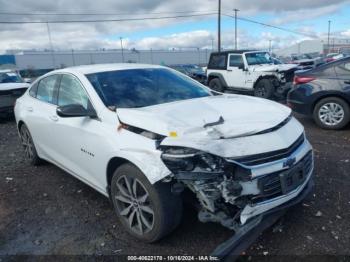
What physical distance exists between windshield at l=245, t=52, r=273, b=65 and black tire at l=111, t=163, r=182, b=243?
35.7 feet

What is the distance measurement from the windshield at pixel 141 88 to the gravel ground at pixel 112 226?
129 cm

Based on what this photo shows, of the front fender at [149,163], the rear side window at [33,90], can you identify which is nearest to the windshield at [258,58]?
the rear side window at [33,90]

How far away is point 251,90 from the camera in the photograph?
12836mm

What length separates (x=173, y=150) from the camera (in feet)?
8.68

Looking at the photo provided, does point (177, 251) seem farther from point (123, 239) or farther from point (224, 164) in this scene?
point (224, 164)

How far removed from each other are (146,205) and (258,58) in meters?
11.5

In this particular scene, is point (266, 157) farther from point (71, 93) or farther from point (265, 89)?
point (265, 89)

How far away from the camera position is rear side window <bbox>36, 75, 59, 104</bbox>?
441 centimetres

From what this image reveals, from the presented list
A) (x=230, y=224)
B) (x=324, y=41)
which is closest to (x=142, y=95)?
(x=230, y=224)

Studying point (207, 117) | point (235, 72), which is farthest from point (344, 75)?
point (235, 72)

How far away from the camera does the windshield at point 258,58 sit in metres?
13.0

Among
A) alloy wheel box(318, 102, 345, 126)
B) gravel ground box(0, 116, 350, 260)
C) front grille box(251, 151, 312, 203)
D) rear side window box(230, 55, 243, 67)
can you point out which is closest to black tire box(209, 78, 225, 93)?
rear side window box(230, 55, 243, 67)

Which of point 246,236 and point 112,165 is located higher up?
point 112,165

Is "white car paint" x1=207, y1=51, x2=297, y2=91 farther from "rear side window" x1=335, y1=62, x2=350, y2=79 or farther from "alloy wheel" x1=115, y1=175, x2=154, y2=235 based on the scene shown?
"alloy wheel" x1=115, y1=175, x2=154, y2=235
